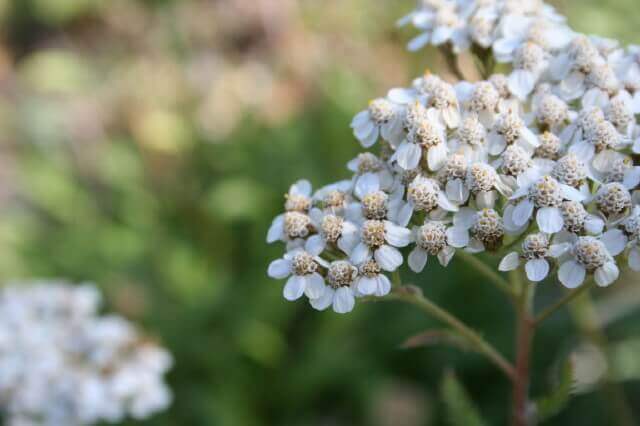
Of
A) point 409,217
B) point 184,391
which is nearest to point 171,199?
point 184,391

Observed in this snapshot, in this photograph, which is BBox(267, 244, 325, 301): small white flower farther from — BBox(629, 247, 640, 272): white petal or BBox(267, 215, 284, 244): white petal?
BBox(629, 247, 640, 272): white petal

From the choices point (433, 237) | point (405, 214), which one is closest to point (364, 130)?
point (405, 214)

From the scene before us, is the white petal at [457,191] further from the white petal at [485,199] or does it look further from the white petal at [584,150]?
the white petal at [584,150]

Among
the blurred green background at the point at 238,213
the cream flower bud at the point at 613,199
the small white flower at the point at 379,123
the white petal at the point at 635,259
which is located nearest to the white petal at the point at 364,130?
the small white flower at the point at 379,123

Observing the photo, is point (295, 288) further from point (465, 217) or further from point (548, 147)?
point (548, 147)

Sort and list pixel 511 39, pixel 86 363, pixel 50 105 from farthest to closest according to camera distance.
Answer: pixel 50 105
pixel 86 363
pixel 511 39

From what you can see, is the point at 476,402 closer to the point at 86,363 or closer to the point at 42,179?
the point at 86,363
